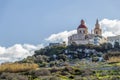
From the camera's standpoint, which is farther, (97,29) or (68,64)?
(97,29)

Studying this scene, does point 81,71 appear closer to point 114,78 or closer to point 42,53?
point 114,78

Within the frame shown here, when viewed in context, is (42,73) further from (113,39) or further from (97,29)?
(97,29)

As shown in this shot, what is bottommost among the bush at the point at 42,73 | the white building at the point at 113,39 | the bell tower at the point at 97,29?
the bush at the point at 42,73

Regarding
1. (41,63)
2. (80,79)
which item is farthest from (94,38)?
(80,79)

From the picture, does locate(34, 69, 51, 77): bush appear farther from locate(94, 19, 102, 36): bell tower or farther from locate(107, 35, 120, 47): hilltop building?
locate(94, 19, 102, 36): bell tower

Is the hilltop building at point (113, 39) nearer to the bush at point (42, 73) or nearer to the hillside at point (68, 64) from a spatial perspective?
the hillside at point (68, 64)

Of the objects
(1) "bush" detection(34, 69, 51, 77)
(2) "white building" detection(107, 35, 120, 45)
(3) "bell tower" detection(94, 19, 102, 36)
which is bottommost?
(1) "bush" detection(34, 69, 51, 77)

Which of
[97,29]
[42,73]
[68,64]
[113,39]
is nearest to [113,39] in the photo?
[113,39]

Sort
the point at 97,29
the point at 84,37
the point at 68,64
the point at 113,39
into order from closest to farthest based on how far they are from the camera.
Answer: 1. the point at 68,64
2. the point at 84,37
3. the point at 113,39
4. the point at 97,29

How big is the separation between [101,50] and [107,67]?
47651 mm

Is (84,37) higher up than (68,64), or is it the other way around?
(84,37)

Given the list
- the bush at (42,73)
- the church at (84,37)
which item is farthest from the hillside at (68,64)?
the church at (84,37)

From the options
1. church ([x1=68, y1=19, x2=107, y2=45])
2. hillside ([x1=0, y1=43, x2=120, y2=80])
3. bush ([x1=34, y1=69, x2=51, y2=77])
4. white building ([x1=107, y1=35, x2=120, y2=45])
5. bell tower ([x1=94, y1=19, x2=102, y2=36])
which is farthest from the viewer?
bell tower ([x1=94, y1=19, x2=102, y2=36])

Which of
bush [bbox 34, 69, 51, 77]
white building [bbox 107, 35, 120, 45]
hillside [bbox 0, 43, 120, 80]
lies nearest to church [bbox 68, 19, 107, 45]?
white building [bbox 107, 35, 120, 45]
